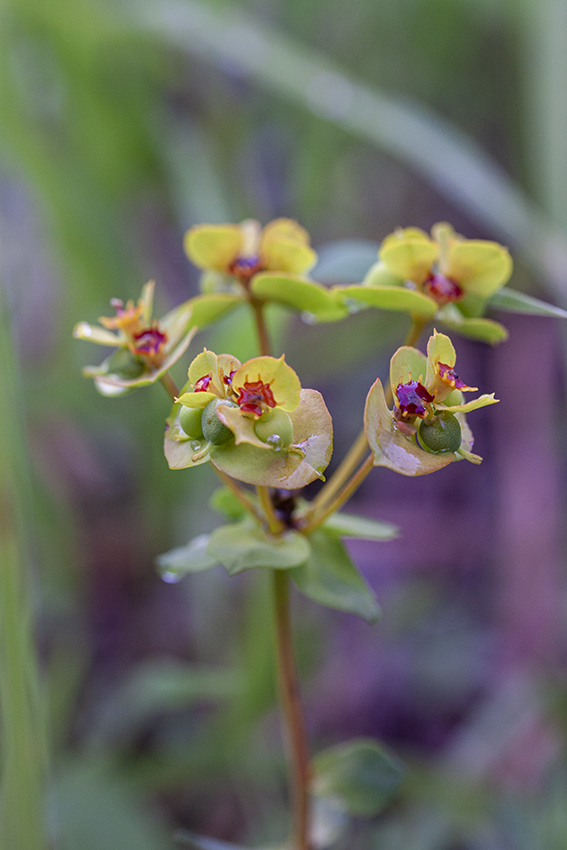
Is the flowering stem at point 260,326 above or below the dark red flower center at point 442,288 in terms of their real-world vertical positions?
below

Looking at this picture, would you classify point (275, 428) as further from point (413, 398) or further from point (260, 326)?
point (260, 326)

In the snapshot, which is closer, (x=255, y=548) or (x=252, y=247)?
(x=255, y=548)

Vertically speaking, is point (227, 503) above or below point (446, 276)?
below

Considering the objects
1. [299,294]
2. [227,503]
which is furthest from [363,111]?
[227,503]

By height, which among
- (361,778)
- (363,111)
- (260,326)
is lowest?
(361,778)

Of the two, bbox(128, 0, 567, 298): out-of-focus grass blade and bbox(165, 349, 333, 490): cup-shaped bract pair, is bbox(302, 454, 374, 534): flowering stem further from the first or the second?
bbox(128, 0, 567, 298): out-of-focus grass blade

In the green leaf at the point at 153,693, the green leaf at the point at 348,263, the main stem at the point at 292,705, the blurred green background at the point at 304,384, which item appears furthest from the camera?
the blurred green background at the point at 304,384

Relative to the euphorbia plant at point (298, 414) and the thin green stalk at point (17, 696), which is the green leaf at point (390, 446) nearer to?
the euphorbia plant at point (298, 414)

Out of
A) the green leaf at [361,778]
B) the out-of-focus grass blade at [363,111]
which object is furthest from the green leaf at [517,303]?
the out-of-focus grass blade at [363,111]

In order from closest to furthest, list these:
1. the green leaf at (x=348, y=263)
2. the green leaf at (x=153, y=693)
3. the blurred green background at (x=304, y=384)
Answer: the green leaf at (x=348, y=263) → the green leaf at (x=153, y=693) → the blurred green background at (x=304, y=384)
